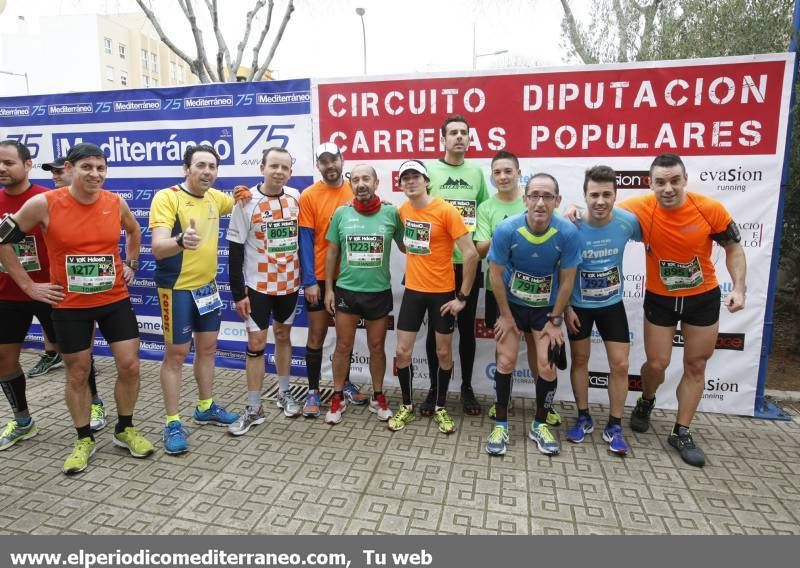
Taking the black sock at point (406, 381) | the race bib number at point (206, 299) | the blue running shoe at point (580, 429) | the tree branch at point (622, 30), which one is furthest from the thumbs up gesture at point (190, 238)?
the tree branch at point (622, 30)

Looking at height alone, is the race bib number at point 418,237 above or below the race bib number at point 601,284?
above

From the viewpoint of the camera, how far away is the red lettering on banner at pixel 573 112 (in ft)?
13.2

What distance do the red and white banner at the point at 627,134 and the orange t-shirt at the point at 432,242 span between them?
862mm

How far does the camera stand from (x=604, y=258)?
3.62m

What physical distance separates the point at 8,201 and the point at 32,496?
208 cm

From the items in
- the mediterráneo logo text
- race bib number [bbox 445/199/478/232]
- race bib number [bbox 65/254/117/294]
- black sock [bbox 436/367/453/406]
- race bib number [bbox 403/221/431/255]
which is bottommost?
black sock [bbox 436/367/453/406]

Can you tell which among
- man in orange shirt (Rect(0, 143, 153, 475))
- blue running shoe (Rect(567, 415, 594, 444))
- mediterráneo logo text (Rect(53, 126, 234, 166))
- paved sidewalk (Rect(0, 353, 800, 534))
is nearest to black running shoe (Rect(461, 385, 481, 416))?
paved sidewalk (Rect(0, 353, 800, 534))

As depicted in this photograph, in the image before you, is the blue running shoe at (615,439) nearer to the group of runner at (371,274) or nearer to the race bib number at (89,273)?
the group of runner at (371,274)

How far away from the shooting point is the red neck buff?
3.89 m

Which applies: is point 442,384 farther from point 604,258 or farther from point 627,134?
point 627,134

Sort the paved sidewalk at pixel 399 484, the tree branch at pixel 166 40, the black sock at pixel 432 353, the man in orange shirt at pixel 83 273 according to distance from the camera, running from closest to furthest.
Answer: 1. the paved sidewalk at pixel 399 484
2. the man in orange shirt at pixel 83 273
3. the black sock at pixel 432 353
4. the tree branch at pixel 166 40

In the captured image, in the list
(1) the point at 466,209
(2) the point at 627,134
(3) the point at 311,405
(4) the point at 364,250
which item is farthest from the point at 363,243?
(2) the point at 627,134

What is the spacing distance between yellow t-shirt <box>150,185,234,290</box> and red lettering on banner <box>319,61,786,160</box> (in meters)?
1.55

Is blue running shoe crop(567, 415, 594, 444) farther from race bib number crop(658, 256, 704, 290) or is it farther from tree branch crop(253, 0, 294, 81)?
tree branch crop(253, 0, 294, 81)
